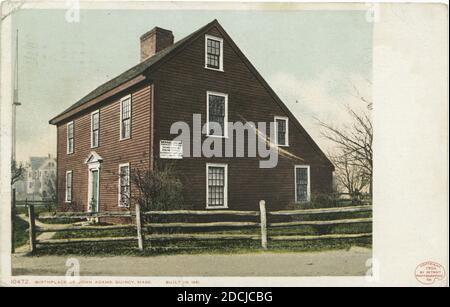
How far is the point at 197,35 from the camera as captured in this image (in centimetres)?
1024

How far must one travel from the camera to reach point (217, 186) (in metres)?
10.7

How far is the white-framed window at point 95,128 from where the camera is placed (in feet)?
38.2

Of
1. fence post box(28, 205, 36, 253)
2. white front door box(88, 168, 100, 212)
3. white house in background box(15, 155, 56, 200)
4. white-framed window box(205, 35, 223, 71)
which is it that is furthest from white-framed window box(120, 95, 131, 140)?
Result: fence post box(28, 205, 36, 253)

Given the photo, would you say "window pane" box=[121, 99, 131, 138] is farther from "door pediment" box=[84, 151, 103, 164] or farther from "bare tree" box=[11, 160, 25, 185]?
"bare tree" box=[11, 160, 25, 185]

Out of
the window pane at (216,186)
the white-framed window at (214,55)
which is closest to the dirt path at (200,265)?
the window pane at (216,186)

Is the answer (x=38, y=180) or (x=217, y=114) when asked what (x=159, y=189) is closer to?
(x=217, y=114)

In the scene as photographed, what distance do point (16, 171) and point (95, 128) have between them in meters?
3.02

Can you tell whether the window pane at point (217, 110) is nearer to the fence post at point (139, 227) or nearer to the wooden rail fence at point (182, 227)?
the wooden rail fence at point (182, 227)

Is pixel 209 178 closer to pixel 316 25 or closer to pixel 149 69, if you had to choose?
pixel 149 69

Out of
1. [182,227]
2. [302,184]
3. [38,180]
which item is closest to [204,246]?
[182,227]

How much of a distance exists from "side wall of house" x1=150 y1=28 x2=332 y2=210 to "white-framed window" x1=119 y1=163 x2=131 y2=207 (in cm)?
118

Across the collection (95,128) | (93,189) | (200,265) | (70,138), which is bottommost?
(200,265)

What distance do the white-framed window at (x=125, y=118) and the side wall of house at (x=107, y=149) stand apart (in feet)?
0.38
